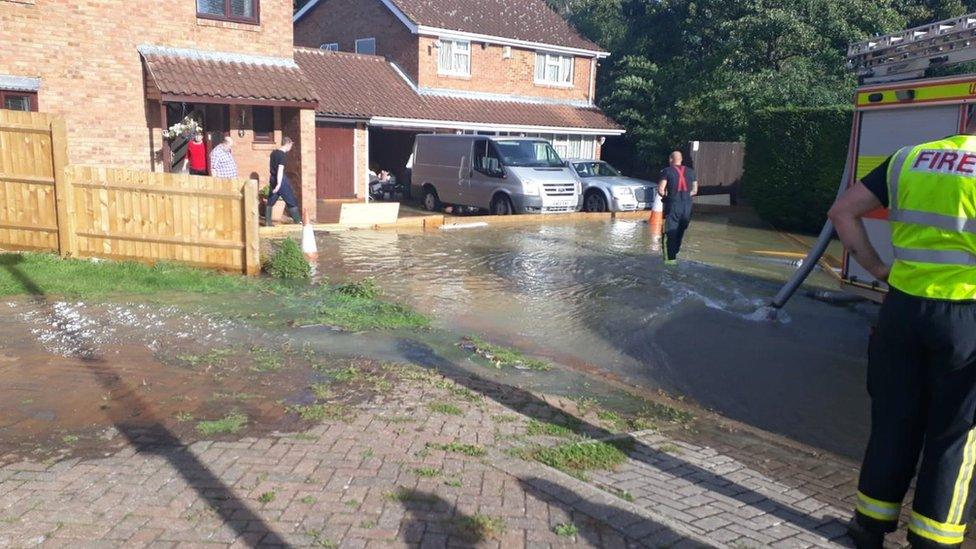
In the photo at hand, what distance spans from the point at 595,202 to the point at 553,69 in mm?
11420

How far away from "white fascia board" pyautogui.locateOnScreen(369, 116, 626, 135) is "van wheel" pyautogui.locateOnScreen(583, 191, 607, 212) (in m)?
6.48

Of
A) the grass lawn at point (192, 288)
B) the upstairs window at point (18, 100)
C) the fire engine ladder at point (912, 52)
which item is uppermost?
the fire engine ladder at point (912, 52)

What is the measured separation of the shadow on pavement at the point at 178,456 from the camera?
383cm

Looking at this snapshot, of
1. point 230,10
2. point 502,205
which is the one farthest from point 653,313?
point 230,10

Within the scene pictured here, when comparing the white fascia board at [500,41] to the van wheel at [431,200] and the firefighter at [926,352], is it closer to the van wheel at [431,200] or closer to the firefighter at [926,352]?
the van wheel at [431,200]

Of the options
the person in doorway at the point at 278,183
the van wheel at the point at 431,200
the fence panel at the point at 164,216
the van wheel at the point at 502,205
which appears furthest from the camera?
the van wheel at the point at 431,200

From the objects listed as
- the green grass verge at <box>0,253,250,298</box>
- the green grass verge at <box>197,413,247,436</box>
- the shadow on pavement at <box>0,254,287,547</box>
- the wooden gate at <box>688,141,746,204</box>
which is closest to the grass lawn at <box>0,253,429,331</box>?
the green grass verge at <box>0,253,250,298</box>

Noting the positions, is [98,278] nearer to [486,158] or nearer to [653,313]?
[653,313]

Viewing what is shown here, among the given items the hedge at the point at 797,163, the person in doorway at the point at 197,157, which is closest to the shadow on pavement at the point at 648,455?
the person in doorway at the point at 197,157

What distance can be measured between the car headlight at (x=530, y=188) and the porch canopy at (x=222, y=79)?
16.8ft

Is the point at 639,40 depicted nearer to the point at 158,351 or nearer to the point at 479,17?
the point at 479,17

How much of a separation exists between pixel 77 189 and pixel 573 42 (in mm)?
23404

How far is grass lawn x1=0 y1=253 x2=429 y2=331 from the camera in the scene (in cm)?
826

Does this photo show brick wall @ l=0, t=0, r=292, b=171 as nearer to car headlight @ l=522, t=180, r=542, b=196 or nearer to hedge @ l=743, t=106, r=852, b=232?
car headlight @ l=522, t=180, r=542, b=196
